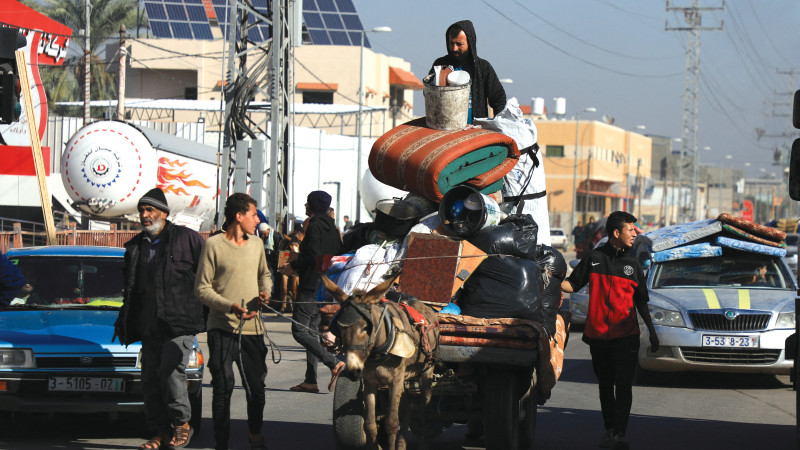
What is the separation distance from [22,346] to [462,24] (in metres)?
4.44

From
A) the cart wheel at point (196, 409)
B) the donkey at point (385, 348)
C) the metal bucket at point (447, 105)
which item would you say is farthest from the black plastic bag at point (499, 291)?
the cart wheel at point (196, 409)

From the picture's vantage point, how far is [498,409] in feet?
21.3

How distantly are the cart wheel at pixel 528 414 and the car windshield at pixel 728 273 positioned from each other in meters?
5.67

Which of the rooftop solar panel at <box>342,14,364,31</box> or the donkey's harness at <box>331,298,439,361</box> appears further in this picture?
the rooftop solar panel at <box>342,14,364,31</box>

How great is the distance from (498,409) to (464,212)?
147 cm

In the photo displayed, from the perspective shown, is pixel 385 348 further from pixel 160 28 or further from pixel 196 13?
pixel 196 13

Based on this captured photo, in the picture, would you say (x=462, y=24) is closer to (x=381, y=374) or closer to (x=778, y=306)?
(x=381, y=374)

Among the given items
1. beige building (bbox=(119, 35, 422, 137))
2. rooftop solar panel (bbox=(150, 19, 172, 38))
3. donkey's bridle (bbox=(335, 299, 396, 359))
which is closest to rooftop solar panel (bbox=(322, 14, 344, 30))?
beige building (bbox=(119, 35, 422, 137))

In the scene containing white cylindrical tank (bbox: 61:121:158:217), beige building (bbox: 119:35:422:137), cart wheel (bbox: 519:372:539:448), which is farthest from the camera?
beige building (bbox: 119:35:422:137)

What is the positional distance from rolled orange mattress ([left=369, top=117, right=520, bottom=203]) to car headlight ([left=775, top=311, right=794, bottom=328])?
16.4 ft

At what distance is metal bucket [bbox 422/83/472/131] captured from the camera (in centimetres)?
814

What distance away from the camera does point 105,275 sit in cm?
930

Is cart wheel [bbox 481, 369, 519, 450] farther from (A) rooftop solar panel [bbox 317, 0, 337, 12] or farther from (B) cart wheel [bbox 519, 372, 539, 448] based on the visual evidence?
(A) rooftop solar panel [bbox 317, 0, 337, 12]

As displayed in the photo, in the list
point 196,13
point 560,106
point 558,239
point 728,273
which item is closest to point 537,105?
point 560,106
